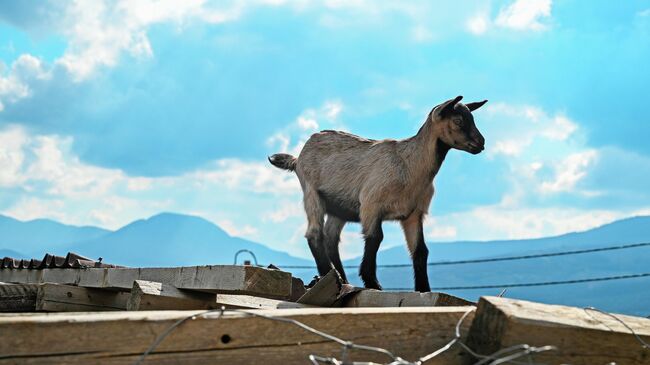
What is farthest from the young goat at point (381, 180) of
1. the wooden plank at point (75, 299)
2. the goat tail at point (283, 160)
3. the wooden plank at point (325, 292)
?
the wooden plank at point (75, 299)

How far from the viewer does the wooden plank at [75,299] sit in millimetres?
6664

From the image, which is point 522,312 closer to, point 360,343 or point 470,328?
point 470,328

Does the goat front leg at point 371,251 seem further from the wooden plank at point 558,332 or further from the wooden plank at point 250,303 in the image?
the wooden plank at point 558,332

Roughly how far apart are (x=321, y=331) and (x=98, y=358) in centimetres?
71

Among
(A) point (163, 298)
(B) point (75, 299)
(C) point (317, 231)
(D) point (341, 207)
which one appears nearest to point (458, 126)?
(D) point (341, 207)

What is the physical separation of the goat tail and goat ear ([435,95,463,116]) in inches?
81.9

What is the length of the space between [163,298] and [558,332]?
3.20 metres

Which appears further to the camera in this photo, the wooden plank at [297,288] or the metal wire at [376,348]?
the wooden plank at [297,288]

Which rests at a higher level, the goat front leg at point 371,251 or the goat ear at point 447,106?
the goat ear at point 447,106

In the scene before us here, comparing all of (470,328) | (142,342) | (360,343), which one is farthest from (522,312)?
(142,342)

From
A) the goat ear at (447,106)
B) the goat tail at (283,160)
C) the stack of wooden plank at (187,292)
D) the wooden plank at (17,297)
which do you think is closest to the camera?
the stack of wooden plank at (187,292)

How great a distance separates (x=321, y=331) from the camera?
2.79 metres

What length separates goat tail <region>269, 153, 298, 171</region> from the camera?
932 cm

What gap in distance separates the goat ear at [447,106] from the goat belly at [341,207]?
1252mm
